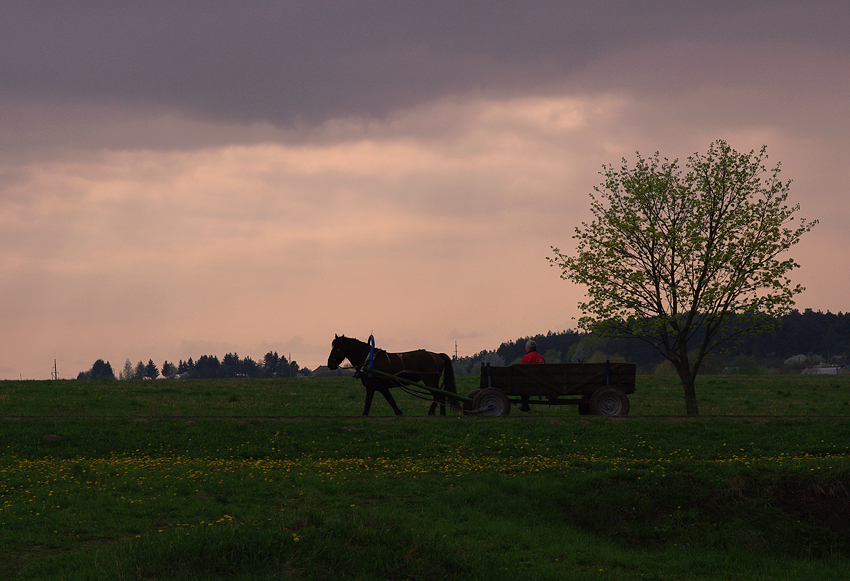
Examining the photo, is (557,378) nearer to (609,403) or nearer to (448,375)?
(609,403)

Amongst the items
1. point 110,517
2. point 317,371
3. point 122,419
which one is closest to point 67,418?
point 122,419

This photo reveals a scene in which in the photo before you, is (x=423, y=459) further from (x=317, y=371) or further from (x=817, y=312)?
(x=817, y=312)

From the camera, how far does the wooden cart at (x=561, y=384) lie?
20656 mm

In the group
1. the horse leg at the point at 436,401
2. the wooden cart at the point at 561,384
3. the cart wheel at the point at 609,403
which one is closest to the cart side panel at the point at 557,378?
the wooden cart at the point at 561,384

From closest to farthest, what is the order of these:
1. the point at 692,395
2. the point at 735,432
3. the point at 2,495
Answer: the point at 2,495 → the point at 735,432 → the point at 692,395

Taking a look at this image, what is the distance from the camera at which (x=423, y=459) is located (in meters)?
16.4

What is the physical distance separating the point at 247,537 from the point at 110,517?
354 cm

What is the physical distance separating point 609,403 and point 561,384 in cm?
158

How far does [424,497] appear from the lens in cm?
1334

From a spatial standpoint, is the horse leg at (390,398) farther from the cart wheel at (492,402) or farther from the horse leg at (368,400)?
the cart wheel at (492,402)

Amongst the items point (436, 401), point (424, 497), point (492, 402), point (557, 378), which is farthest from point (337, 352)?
point (424, 497)

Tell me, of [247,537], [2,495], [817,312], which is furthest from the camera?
[817,312]

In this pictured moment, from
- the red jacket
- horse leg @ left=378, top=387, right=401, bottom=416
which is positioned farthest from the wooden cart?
horse leg @ left=378, top=387, right=401, bottom=416

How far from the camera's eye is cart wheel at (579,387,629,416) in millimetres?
20781
